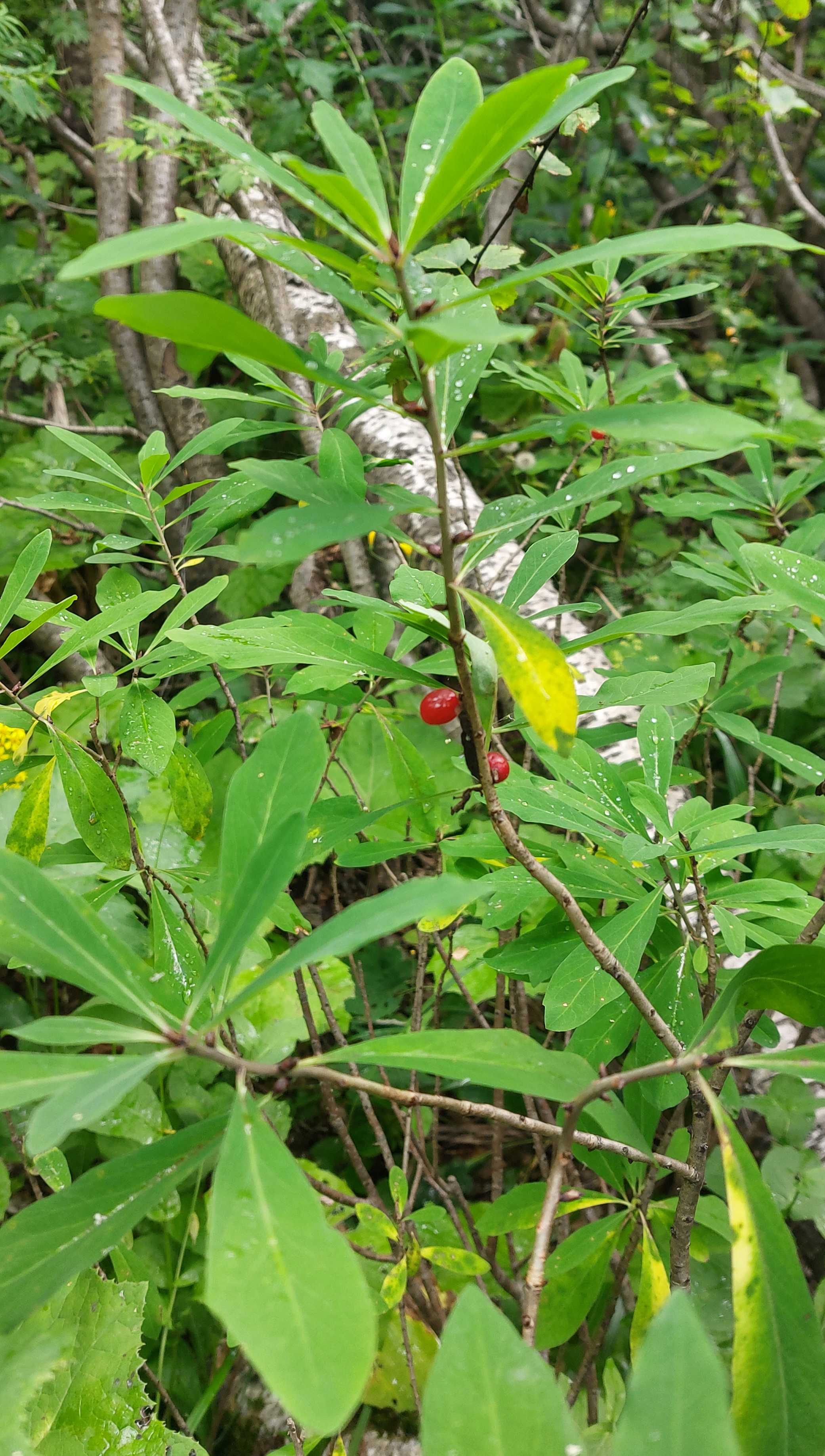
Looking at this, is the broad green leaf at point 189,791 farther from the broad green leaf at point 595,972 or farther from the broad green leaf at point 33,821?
the broad green leaf at point 595,972

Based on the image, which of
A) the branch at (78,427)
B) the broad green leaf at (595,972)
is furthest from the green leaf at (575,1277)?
the branch at (78,427)

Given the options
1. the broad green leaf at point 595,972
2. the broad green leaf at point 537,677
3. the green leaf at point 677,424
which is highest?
the green leaf at point 677,424

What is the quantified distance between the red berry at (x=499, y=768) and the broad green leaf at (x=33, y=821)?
527mm

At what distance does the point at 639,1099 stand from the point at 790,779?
159cm

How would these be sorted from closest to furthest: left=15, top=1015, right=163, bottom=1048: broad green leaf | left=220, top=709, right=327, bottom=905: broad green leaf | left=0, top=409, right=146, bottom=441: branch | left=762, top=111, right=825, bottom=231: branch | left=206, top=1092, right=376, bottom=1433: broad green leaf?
1. left=206, top=1092, right=376, bottom=1433: broad green leaf
2. left=15, top=1015, right=163, bottom=1048: broad green leaf
3. left=220, top=709, right=327, bottom=905: broad green leaf
4. left=0, top=409, right=146, bottom=441: branch
5. left=762, top=111, right=825, bottom=231: branch

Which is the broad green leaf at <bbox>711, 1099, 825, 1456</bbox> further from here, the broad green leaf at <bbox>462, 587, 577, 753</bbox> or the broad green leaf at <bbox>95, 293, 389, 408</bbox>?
the broad green leaf at <bbox>95, 293, 389, 408</bbox>

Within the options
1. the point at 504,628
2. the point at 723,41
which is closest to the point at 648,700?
the point at 504,628

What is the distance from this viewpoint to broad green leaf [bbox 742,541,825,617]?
29.1 inches

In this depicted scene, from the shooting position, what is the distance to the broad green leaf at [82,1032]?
0.48 metres

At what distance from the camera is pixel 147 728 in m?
0.99

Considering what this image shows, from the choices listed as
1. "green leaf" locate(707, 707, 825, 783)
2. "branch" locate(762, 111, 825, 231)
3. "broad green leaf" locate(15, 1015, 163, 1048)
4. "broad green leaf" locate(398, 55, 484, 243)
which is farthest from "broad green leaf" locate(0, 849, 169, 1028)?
"branch" locate(762, 111, 825, 231)

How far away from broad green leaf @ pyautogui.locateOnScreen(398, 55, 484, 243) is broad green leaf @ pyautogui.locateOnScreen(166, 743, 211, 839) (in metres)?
0.73

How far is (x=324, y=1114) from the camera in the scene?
189 centimetres

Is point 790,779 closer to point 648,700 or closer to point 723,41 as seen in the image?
point 648,700
